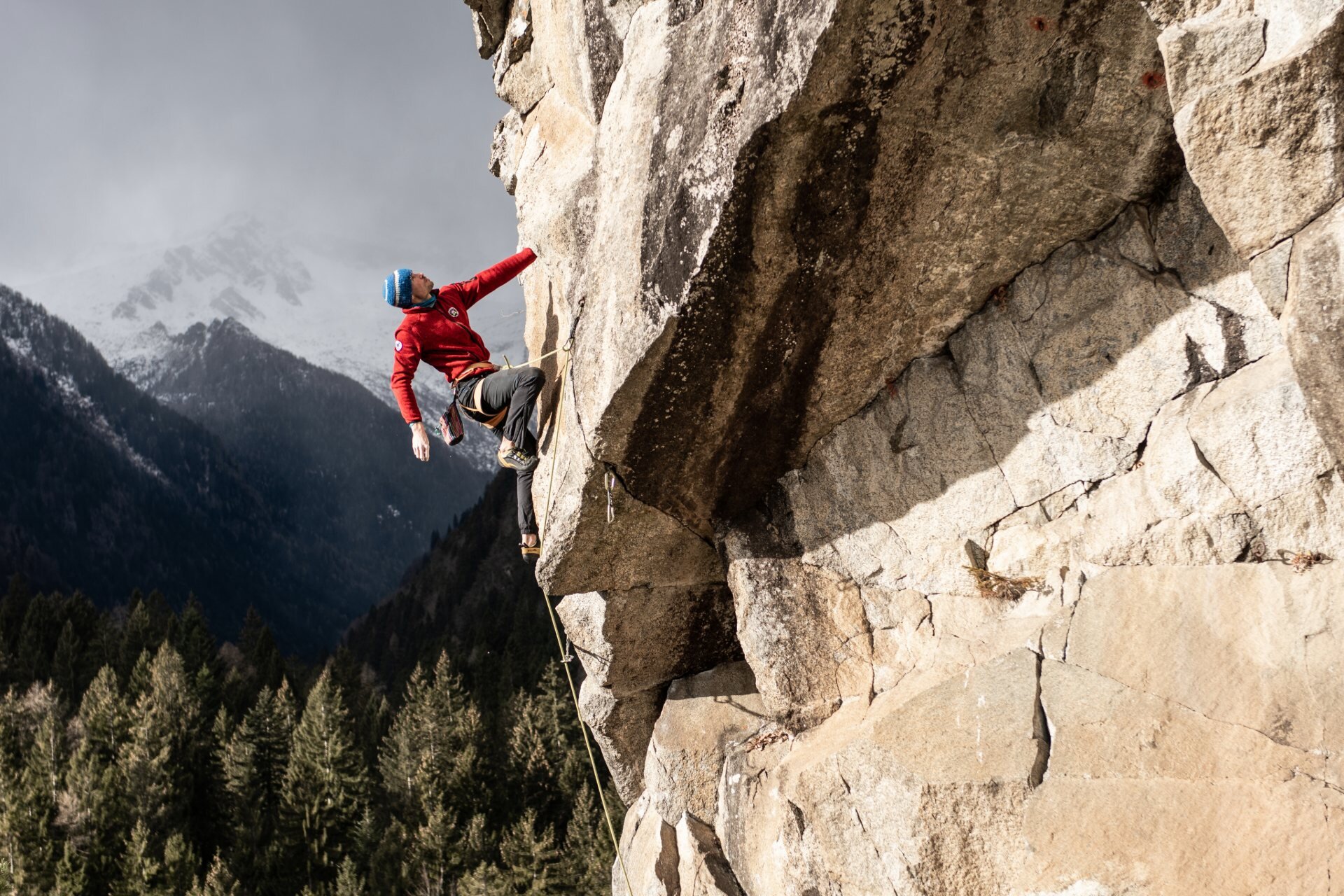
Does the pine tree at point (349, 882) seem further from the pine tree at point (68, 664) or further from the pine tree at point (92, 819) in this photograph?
the pine tree at point (68, 664)

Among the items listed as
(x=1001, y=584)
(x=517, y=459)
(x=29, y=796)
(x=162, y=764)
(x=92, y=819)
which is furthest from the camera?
(x=162, y=764)

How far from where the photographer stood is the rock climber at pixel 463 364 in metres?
9.85

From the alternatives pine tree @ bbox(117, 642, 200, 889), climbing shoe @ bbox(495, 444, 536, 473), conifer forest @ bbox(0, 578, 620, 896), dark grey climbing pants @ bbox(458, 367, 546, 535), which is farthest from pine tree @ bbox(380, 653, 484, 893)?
dark grey climbing pants @ bbox(458, 367, 546, 535)

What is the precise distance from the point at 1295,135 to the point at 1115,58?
1660mm

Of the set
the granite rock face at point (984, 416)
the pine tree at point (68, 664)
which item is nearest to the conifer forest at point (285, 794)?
the pine tree at point (68, 664)

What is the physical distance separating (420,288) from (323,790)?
35.4 m

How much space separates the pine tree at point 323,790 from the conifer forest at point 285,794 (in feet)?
0.24

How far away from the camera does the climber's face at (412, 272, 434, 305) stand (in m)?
9.80

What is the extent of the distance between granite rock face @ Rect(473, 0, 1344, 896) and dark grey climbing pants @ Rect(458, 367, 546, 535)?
20.1 inches

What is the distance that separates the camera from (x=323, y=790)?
124 ft

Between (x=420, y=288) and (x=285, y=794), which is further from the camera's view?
(x=285, y=794)

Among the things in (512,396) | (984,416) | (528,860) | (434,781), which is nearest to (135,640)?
(434,781)

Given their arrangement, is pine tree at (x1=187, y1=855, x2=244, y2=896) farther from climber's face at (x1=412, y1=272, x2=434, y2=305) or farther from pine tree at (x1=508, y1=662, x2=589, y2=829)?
climber's face at (x1=412, y1=272, x2=434, y2=305)

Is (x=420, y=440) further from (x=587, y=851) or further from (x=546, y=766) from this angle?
(x=546, y=766)
